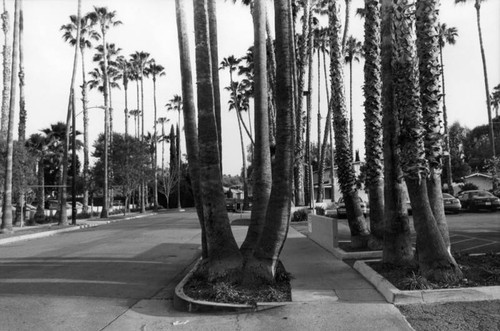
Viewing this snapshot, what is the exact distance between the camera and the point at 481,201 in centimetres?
2762

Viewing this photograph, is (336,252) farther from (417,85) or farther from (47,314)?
(47,314)

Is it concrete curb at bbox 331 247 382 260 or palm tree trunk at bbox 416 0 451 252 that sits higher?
palm tree trunk at bbox 416 0 451 252

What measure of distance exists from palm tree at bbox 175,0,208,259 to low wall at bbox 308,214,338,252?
13.6ft

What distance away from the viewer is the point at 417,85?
8055 millimetres

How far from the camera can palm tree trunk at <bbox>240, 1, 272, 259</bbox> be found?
8.78m

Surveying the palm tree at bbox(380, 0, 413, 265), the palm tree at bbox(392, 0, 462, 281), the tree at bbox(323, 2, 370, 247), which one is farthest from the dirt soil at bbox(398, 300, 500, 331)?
the tree at bbox(323, 2, 370, 247)

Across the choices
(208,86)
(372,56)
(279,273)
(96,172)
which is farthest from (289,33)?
(96,172)

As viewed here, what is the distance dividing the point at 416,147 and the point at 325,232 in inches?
241

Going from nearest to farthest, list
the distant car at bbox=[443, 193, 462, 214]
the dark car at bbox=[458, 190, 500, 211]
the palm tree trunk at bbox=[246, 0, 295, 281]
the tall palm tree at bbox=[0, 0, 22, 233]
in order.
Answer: the palm tree trunk at bbox=[246, 0, 295, 281] → the tall palm tree at bbox=[0, 0, 22, 233] → the distant car at bbox=[443, 193, 462, 214] → the dark car at bbox=[458, 190, 500, 211]

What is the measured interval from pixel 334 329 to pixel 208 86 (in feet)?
16.5

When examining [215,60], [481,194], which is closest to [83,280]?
[215,60]

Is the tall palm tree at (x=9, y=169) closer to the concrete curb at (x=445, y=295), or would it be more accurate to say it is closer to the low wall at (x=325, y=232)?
the low wall at (x=325, y=232)

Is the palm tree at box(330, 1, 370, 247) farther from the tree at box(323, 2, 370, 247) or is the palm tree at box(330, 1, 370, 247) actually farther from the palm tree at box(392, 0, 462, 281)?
the palm tree at box(392, 0, 462, 281)

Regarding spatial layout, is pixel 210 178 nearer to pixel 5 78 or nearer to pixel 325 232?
pixel 325 232
